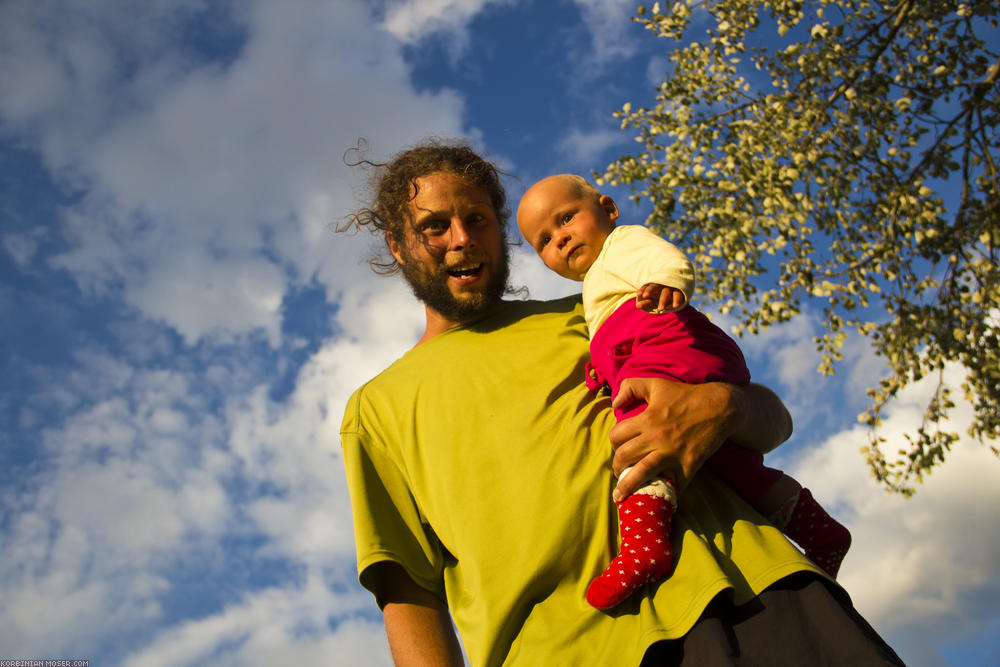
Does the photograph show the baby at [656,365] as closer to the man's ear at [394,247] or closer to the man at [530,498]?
the man at [530,498]

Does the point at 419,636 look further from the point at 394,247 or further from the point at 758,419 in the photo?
the point at 394,247

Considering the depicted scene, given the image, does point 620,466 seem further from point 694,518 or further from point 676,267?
point 676,267

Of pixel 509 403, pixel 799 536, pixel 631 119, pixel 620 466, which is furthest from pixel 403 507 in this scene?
pixel 631 119

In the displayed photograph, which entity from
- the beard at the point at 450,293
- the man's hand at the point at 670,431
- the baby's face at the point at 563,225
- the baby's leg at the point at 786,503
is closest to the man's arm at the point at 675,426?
the man's hand at the point at 670,431

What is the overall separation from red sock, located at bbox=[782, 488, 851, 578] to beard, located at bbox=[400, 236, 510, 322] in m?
1.31

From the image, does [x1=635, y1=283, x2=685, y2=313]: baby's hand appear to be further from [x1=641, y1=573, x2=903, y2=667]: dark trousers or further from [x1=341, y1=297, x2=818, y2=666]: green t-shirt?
[x1=641, y1=573, x2=903, y2=667]: dark trousers

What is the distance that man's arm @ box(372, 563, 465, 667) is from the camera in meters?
2.38

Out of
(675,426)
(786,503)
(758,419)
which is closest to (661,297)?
(675,426)

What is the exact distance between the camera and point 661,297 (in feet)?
6.88

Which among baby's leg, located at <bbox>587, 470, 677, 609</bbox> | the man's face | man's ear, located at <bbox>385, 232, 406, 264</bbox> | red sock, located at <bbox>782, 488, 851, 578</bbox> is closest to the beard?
the man's face

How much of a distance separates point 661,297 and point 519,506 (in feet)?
2.31

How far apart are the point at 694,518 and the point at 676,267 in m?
0.67

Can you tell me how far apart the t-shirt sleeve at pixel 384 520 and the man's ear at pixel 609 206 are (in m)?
1.21

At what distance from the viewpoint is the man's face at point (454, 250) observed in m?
2.98
